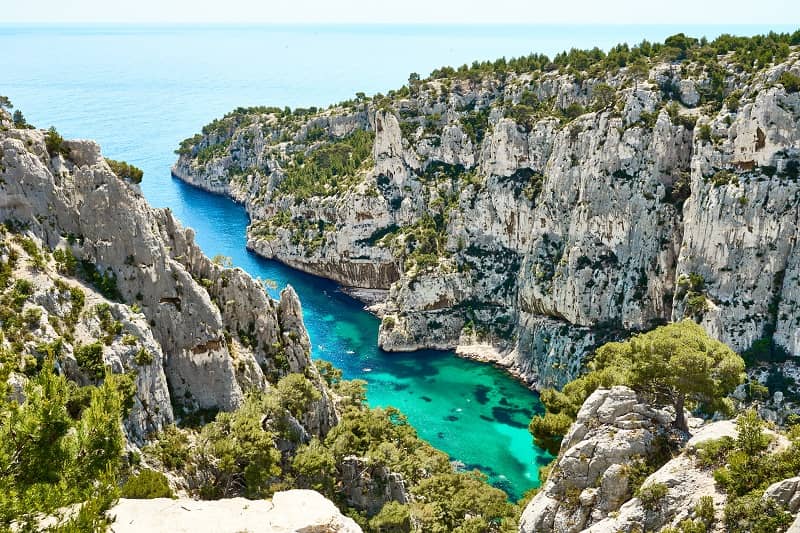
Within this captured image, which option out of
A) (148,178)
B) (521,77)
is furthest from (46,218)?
(148,178)

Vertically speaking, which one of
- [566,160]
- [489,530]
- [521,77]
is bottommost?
[489,530]

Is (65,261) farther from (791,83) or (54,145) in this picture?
(791,83)

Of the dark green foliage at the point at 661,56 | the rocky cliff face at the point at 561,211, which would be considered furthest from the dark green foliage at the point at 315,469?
the dark green foliage at the point at 661,56

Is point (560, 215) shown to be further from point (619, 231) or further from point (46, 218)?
point (46, 218)

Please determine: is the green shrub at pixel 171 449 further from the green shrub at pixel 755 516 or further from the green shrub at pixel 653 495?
the green shrub at pixel 755 516

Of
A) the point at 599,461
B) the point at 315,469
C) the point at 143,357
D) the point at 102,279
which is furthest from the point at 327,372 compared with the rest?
the point at 599,461

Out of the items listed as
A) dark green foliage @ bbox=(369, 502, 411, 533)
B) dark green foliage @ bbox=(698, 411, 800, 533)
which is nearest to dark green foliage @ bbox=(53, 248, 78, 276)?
dark green foliage @ bbox=(369, 502, 411, 533)

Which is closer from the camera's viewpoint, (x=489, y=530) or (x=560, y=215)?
(x=489, y=530)
